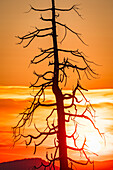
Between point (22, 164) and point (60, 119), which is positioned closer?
point (60, 119)

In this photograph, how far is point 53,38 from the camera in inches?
473

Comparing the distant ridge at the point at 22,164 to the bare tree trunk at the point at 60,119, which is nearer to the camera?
the bare tree trunk at the point at 60,119

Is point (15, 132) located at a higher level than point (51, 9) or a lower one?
lower

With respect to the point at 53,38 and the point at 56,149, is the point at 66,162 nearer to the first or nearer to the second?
the point at 56,149

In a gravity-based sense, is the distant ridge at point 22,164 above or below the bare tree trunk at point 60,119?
below

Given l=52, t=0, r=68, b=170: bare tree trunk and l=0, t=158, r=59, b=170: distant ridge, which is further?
l=0, t=158, r=59, b=170: distant ridge

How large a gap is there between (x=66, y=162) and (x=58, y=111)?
176 cm

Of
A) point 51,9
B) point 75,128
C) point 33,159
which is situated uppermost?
point 51,9

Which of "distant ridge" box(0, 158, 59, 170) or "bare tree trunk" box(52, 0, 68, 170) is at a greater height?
"bare tree trunk" box(52, 0, 68, 170)

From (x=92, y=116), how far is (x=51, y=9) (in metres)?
3.97

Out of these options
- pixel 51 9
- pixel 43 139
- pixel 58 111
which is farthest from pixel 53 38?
pixel 43 139

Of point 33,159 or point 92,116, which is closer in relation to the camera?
Result: point 92,116

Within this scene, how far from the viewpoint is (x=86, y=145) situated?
1180 centimetres

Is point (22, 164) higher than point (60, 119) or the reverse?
the reverse
